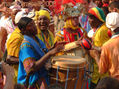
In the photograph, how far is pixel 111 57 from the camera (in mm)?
4141

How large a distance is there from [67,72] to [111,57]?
A: 72 cm

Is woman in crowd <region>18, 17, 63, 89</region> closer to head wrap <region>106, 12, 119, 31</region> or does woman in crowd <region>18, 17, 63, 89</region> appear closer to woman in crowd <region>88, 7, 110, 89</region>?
head wrap <region>106, 12, 119, 31</region>

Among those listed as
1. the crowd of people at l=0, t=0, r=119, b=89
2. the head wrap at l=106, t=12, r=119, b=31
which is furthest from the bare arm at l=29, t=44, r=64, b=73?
the head wrap at l=106, t=12, r=119, b=31

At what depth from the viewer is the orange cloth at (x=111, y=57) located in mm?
A: 4125

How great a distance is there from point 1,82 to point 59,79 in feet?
3.16

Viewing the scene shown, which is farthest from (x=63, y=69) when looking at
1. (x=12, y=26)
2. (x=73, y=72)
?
(x=12, y=26)

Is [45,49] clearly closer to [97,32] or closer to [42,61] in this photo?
[42,61]

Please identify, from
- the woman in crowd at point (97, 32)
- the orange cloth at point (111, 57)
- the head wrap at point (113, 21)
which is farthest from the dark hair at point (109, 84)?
the woman in crowd at point (97, 32)

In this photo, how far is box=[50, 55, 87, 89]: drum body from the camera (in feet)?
13.7

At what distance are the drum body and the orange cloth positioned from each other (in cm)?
36

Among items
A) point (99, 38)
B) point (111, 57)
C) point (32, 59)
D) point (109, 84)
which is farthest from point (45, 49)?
point (109, 84)

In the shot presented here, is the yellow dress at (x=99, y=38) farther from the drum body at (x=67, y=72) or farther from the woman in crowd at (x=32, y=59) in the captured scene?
the woman in crowd at (x=32, y=59)

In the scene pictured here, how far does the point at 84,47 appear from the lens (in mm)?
4695

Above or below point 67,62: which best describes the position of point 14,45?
above
